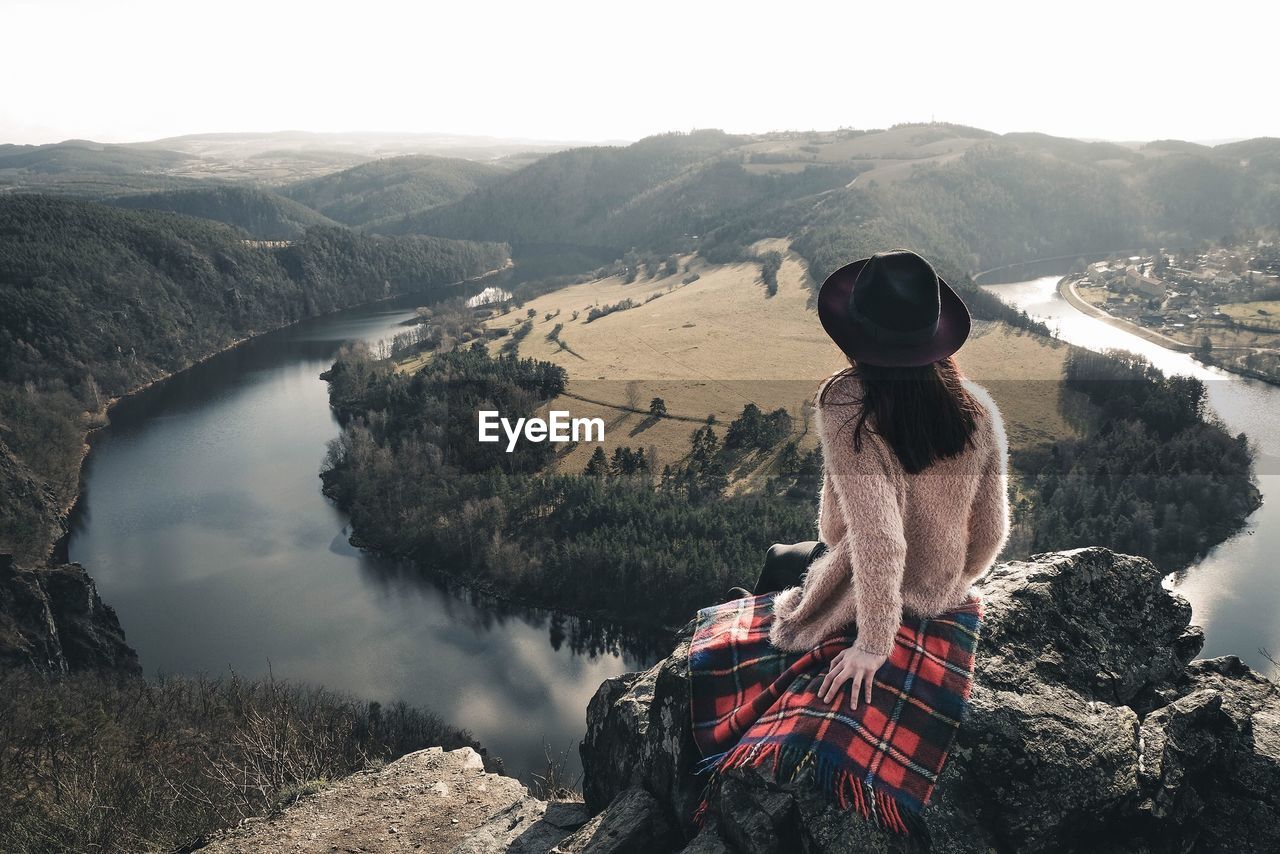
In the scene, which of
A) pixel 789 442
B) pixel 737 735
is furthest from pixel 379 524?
pixel 737 735

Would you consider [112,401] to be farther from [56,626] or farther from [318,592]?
[318,592]

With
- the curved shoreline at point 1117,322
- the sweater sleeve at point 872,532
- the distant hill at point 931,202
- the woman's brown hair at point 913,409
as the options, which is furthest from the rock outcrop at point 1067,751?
the distant hill at point 931,202

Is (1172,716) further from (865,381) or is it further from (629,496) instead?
(629,496)

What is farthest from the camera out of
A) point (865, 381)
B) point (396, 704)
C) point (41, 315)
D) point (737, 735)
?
point (41, 315)

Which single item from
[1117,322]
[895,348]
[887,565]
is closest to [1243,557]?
[887,565]

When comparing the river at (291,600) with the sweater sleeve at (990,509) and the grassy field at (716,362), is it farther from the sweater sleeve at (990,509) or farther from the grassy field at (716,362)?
the sweater sleeve at (990,509)

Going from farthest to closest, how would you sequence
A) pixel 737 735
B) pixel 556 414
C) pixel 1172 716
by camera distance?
1. pixel 556 414
2. pixel 1172 716
3. pixel 737 735
